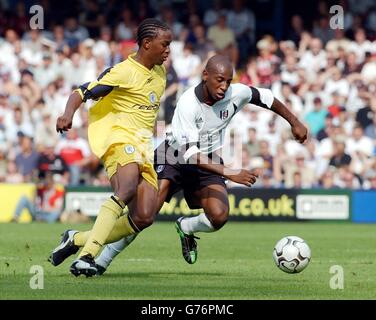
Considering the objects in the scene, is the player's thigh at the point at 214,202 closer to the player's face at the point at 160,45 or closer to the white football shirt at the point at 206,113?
the white football shirt at the point at 206,113

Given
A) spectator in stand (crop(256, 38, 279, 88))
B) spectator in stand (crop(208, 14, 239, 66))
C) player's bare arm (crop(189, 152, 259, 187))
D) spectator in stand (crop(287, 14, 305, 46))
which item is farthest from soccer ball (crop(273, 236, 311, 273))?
spectator in stand (crop(287, 14, 305, 46))

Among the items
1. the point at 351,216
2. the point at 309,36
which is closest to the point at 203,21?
the point at 309,36

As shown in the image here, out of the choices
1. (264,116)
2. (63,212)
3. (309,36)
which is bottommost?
(63,212)

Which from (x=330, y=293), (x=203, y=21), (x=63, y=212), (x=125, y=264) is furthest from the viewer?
(x=203, y=21)

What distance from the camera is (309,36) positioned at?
24.2 m

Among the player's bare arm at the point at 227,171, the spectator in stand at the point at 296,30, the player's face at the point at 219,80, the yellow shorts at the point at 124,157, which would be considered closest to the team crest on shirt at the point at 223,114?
the player's face at the point at 219,80

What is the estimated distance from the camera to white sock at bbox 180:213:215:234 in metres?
11.8

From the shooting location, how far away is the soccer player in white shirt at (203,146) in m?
11.1

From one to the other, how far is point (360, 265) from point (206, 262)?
1784 millimetres

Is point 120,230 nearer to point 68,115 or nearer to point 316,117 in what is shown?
point 68,115

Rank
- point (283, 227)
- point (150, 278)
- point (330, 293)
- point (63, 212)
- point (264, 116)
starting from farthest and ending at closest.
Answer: point (264, 116)
point (63, 212)
point (283, 227)
point (150, 278)
point (330, 293)

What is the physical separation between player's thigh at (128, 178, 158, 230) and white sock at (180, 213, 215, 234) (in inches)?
47.5

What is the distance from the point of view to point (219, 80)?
11047mm

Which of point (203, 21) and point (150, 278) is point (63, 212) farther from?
point (150, 278)
